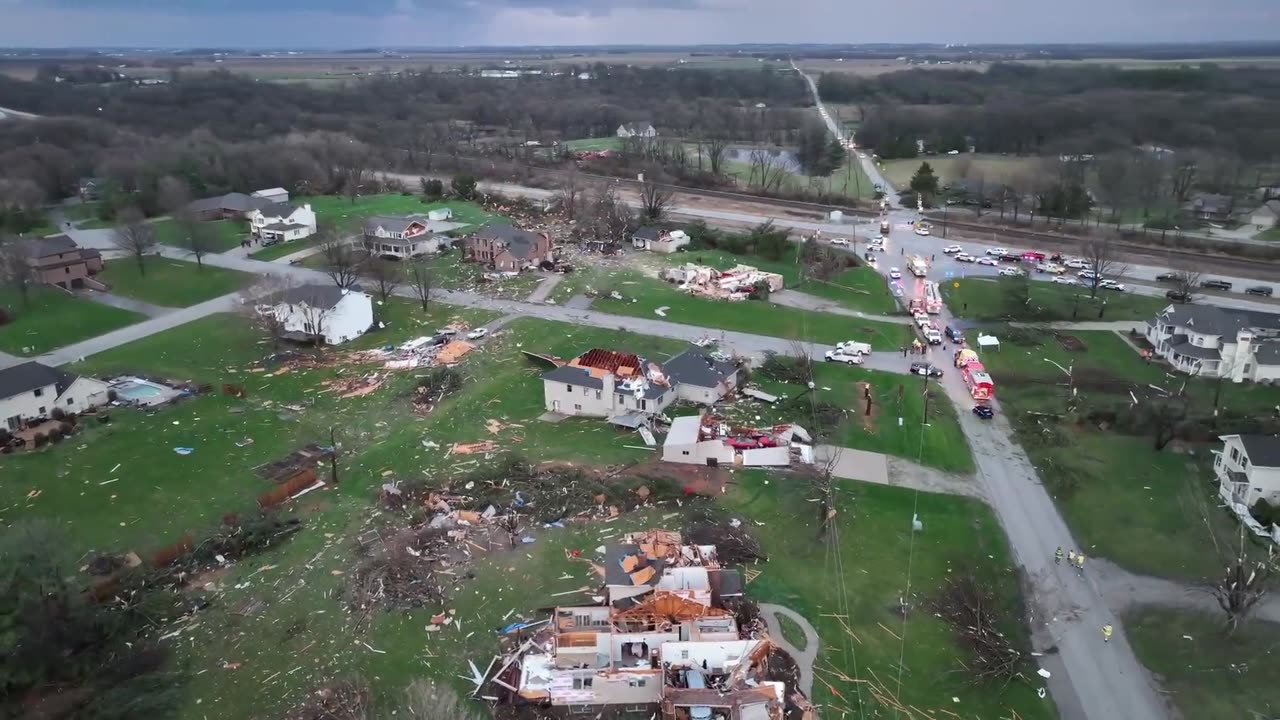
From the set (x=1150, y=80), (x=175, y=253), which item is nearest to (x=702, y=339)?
(x=175, y=253)

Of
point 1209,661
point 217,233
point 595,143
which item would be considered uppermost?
point 595,143

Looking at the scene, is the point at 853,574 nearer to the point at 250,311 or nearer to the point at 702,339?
the point at 702,339

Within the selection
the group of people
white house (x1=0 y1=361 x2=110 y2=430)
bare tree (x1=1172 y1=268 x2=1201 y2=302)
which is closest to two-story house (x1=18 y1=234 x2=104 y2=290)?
white house (x1=0 y1=361 x2=110 y2=430)

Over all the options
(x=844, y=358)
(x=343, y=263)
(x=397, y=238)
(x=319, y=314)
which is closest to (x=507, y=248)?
(x=397, y=238)

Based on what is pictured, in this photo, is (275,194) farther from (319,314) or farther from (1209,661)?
(1209,661)

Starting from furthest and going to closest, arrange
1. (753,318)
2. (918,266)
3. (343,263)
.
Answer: (918,266)
(343,263)
(753,318)

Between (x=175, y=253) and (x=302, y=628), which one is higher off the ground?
(x=175, y=253)
